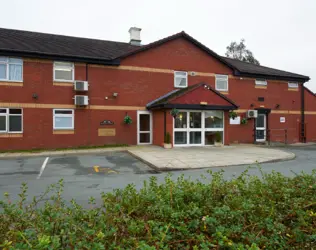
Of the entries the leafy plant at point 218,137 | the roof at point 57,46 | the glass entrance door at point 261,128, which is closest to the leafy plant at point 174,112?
the leafy plant at point 218,137

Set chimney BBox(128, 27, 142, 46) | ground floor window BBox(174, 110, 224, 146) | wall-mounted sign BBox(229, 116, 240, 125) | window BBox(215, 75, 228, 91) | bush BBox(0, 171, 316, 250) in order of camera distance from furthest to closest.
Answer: chimney BBox(128, 27, 142, 46) → window BBox(215, 75, 228, 91) → wall-mounted sign BBox(229, 116, 240, 125) → ground floor window BBox(174, 110, 224, 146) → bush BBox(0, 171, 316, 250)

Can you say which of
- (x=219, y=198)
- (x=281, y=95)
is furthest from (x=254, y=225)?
(x=281, y=95)

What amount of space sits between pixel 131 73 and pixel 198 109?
201 inches

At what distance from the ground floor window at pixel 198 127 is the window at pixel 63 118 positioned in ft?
21.3

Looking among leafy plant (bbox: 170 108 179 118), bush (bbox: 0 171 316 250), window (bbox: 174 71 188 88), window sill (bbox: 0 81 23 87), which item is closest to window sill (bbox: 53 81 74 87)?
window sill (bbox: 0 81 23 87)

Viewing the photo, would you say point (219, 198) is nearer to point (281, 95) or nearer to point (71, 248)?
point (71, 248)

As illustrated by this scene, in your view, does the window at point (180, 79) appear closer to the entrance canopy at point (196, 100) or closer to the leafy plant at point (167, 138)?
the entrance canopy at point (196, 100)

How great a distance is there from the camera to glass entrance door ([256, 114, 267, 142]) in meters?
18.8

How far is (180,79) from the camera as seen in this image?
16.9 meters

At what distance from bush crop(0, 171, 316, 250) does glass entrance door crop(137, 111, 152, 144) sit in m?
12.6

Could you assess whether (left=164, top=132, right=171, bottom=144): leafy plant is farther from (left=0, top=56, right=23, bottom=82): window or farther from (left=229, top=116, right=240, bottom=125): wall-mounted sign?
(left=0, top=56, right=23, bottom=82): window

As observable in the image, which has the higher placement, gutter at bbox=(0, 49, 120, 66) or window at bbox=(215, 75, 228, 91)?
gutter at bbox=(0, 49, 120, 66)

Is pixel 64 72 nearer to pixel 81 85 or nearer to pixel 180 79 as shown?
pixel 81 85

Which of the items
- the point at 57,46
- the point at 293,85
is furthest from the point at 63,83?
the point at 293,85
